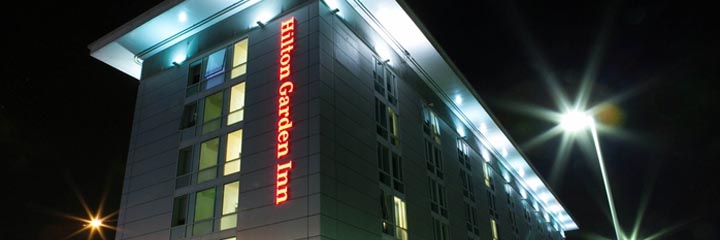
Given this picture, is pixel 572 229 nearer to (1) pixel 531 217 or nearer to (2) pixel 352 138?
(1) pixel 531 217

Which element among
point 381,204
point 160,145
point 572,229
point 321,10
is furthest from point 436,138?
point 572,229

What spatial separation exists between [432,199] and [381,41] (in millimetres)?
9054

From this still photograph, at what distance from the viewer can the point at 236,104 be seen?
2316cm

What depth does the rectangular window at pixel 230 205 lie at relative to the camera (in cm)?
2006

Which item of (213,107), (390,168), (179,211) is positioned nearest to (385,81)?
(390,168)

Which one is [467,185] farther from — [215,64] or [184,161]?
[184,161]

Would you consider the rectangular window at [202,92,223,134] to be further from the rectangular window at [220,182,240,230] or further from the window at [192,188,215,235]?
the rectangular window at [220,182,240,230]

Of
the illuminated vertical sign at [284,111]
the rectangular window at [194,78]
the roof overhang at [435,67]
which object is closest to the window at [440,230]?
the roof overhang at [435,67]

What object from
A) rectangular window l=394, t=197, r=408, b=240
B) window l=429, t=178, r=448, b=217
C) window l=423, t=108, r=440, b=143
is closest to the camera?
rectangular window l=394, t=197, r=408, b=240

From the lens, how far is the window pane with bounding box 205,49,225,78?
24.5m

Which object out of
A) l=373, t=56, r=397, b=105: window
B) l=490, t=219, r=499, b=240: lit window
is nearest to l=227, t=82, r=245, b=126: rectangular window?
l=373, t=56, r=397, b=105: window

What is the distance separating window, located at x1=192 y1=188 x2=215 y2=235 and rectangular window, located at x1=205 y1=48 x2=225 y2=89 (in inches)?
206

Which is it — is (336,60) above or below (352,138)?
above

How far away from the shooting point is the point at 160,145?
2427 centimetres
